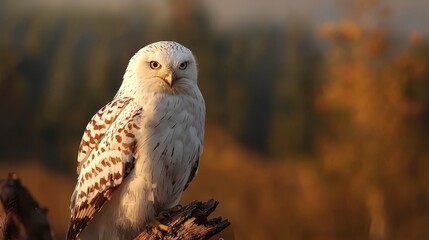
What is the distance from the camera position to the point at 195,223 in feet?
10.7

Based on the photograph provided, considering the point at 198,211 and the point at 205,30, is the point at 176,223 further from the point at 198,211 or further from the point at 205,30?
the point at 205,30

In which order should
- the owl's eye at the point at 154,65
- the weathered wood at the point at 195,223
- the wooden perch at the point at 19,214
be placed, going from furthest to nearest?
1. the owl's eye at the point at 154,65
2. the weathered wood at the point at 195,223
3. the wooden perch at the point at 19,214

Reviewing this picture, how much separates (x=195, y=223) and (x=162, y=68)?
2.79ft

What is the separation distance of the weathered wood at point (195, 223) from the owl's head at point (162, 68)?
674 millimetres

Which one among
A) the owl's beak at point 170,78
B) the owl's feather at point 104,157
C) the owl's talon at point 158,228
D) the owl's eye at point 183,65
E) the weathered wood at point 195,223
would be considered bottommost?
the owl's talon at point 158,228

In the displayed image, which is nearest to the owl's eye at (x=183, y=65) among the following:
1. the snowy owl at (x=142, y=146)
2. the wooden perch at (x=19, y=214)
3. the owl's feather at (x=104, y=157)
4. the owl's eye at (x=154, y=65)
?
the snowy owl at (x=142, y=146)

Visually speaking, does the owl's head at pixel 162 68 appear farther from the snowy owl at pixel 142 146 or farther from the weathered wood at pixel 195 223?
the weathered wood at pixel 195 223

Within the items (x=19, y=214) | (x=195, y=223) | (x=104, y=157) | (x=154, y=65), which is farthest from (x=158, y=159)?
(x=19, y=214)

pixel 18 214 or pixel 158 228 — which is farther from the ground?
pixel 18 214

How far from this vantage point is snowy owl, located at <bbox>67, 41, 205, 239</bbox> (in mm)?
3459

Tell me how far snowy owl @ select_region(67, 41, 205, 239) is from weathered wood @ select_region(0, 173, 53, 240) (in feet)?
2.50

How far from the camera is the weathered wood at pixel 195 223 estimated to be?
3.22 m

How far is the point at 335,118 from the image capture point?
35.3 ft

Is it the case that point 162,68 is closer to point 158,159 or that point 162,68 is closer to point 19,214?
point 158,159
